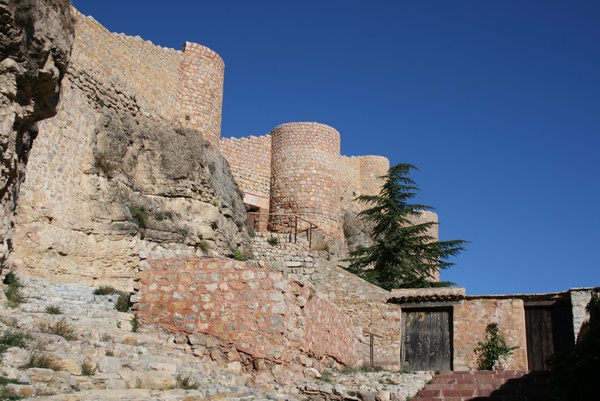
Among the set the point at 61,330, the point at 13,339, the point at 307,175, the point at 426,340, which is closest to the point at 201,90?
the point at 307,175

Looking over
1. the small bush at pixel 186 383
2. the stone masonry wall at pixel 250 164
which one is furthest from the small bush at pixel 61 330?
the stone masonry wall at pixel 250 164

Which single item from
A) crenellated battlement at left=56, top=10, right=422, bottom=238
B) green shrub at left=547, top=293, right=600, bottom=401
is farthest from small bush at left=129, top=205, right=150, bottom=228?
green shrub at left=547, top=293, right=600, bottom=401

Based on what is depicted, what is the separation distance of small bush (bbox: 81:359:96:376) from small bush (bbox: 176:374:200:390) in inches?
42.1

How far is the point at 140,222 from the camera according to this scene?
18.7 m

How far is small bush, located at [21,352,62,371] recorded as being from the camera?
7.21 meters

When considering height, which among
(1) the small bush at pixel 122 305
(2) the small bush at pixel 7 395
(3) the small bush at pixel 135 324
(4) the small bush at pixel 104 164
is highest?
(4) the small bush at pixel 104 164

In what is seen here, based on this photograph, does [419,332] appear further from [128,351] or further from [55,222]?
[128,351]

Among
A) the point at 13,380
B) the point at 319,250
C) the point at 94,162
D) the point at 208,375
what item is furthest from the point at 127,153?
the point at 13,380

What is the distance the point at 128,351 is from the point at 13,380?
8.32ft

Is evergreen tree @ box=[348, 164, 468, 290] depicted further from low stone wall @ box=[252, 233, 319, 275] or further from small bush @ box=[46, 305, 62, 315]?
small bush @ box=[46, 305, 62, 315]

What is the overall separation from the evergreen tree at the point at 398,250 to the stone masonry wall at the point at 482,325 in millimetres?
5224

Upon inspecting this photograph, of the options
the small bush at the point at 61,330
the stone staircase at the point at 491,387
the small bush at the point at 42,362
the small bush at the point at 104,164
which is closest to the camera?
the small bush at the point at 42,362

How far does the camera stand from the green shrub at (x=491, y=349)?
17.4 m

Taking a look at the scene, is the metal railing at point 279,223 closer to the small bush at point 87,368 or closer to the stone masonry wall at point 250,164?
the stone masonry wall at point 250,164
